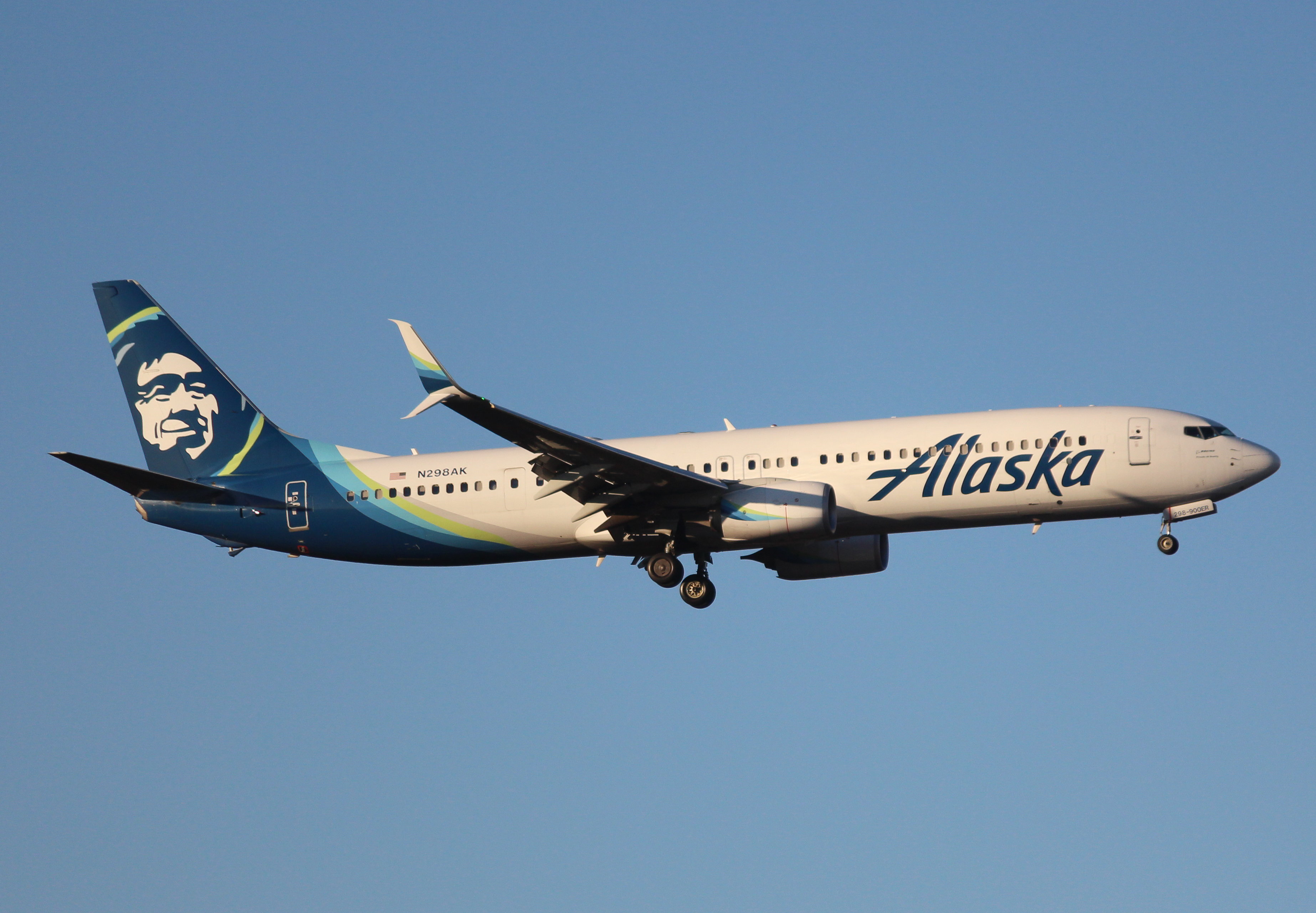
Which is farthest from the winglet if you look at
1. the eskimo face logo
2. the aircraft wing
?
the eskimo face logo

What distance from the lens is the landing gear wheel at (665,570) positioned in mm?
39344

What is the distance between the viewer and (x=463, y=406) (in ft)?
107

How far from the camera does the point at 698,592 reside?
4025 centimetres

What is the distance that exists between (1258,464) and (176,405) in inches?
1199

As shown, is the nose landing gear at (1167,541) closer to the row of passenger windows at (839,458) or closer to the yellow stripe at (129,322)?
the row of passenger windows at (839,458)

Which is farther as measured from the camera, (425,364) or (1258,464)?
(1258,464)

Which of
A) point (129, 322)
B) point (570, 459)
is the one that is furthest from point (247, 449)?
point (570, 459)

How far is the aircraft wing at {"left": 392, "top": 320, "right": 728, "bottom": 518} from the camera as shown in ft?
107

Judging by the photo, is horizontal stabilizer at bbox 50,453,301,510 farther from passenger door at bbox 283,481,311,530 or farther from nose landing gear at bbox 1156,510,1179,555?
nose landing gear at bbox 1156,510,1179,555

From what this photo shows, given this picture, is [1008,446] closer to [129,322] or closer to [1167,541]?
[1167,541]

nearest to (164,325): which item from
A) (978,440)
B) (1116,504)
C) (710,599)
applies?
(710,599)

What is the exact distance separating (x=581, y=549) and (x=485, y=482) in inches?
126

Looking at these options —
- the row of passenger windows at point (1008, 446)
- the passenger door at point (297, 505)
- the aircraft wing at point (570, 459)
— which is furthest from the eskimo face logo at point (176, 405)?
the row of passenger windows at point (1008, 446)

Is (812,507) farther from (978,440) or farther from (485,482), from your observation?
(485,482)
